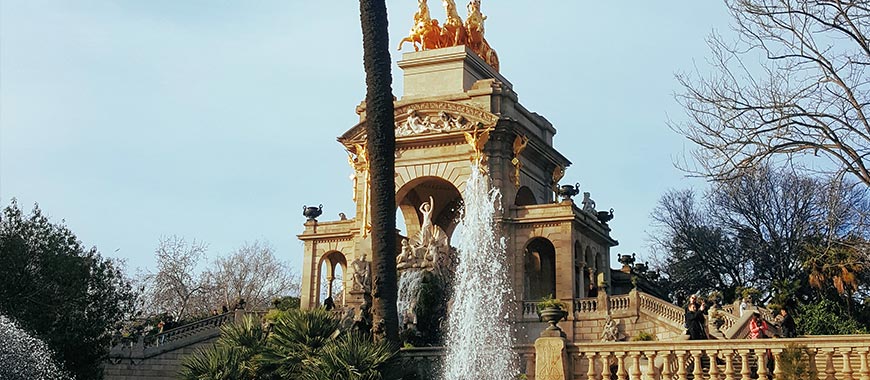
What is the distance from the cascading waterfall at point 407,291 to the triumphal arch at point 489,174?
1128mm

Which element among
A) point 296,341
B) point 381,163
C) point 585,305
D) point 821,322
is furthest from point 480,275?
point 296,341

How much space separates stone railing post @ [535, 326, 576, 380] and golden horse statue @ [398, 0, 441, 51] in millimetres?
26714

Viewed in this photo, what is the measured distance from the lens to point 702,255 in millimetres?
51219

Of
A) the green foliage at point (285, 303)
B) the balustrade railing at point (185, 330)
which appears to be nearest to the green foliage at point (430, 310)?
the balustrade railing at point (185, 330)

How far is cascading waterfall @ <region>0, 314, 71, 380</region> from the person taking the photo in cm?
2023

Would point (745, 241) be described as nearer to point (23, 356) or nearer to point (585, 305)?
point (585, 305)

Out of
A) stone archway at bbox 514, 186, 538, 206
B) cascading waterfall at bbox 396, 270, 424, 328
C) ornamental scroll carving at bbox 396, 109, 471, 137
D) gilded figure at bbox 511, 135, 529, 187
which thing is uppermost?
ornamental scroll carving at bbox 396, 109, 471, 137

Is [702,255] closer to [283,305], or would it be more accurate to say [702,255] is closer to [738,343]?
[283,305]

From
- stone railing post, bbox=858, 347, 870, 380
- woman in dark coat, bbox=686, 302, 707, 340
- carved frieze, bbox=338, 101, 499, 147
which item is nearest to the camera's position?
stone railing post, bbox=858, 347, 870, 380

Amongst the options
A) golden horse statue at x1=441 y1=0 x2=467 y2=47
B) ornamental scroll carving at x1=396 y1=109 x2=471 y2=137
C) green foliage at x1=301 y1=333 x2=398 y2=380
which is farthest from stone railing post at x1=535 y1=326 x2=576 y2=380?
golden horse statue at x1=441 y1=0 x2=467 y2=47

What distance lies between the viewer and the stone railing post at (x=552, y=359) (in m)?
14.0

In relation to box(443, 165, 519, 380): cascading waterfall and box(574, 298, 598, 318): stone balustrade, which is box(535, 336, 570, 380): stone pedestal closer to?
box(443, 165, 519, 380): cascading waterfall

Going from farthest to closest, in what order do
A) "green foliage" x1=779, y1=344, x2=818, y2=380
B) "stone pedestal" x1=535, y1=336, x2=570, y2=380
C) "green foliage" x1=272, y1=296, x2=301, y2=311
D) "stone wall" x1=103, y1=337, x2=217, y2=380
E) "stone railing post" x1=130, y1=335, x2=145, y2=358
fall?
1. "green foliage" x1=272, y1=296, x2=301, y2=311
2. "stone railing post" x1=130, y1=335, x2=145, y2=358
3. "stone wall" x1=103, y1=337, x2=217, y2=380
4. "stone pedestal" x1=535, y1=336, x2=570, y2=380
5. "green foliage" x1=779, y1=344, x2=818, y2=380

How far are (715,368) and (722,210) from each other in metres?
40.4
